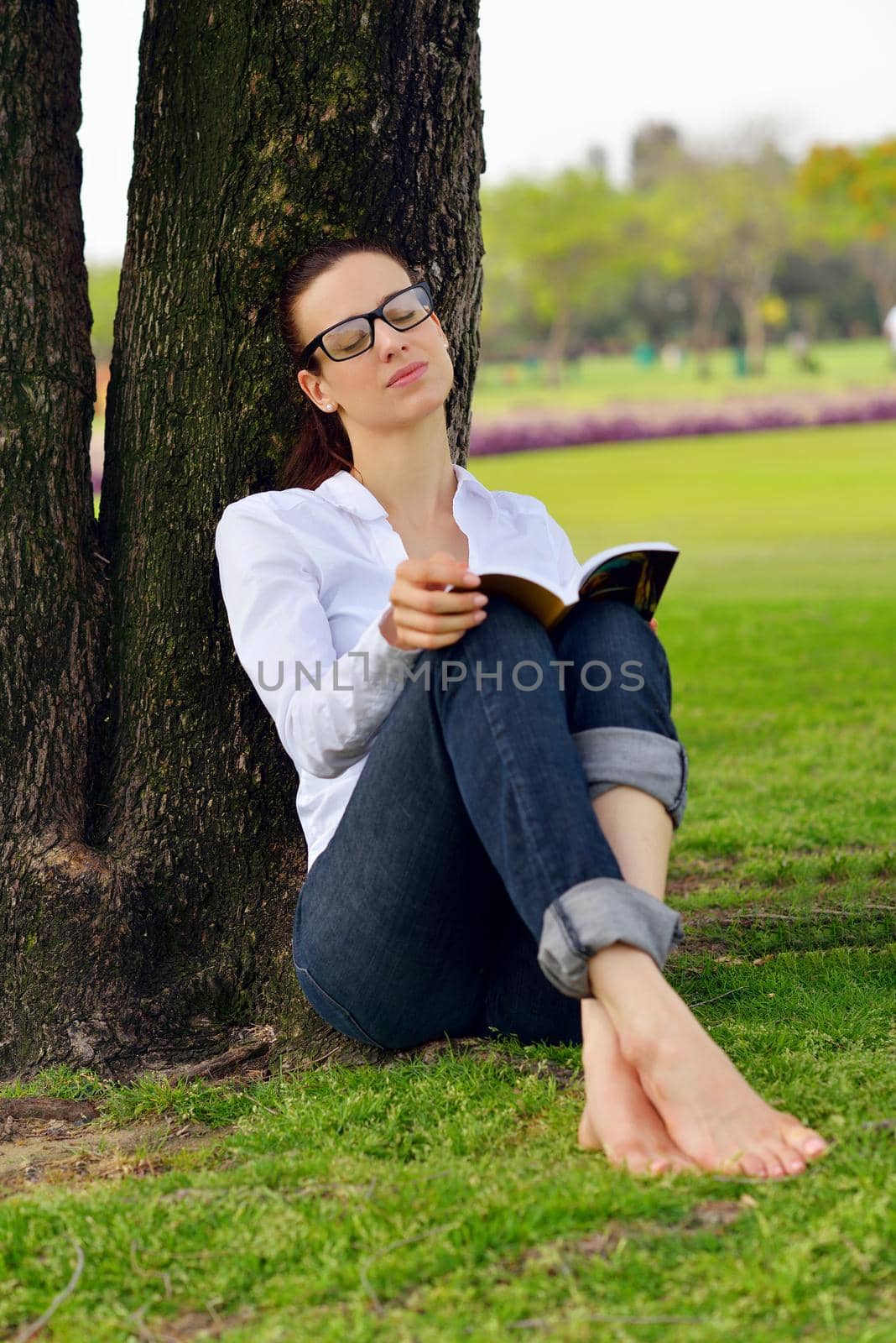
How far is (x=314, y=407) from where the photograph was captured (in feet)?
10.4

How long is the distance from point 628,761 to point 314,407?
3.95 ft

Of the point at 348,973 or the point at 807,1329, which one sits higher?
the point at 348,973

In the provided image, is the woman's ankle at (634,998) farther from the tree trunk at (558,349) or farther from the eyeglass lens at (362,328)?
the tree trunk at (558,349)

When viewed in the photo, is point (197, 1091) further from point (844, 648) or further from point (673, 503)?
point (673, 503)

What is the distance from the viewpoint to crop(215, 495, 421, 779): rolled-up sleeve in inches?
97.8

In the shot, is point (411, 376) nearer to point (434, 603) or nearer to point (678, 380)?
point (434, 603)

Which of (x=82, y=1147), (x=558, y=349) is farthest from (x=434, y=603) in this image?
(x=558, y=349)

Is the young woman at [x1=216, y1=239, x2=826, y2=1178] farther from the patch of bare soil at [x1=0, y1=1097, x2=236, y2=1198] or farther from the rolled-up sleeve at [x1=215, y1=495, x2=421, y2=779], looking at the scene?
the patch of bare soil at [x1=0, y1=1097, x2=236, y2=1198]

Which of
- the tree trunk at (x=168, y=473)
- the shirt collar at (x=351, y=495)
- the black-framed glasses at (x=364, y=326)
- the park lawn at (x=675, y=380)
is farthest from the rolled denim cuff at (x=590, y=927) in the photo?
the park lawn at (x=675, y=380)

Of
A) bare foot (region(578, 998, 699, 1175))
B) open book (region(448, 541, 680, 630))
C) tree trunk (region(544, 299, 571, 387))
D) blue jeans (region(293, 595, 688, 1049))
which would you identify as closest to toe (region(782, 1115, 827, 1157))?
bare foot (region(578, 998, 699, 1175))

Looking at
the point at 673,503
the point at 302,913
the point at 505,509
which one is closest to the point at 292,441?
the point at 505,509

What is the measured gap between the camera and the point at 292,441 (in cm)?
318

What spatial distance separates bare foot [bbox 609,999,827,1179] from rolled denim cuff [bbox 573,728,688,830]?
1.28 ft

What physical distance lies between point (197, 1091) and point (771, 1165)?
1.22 metres
